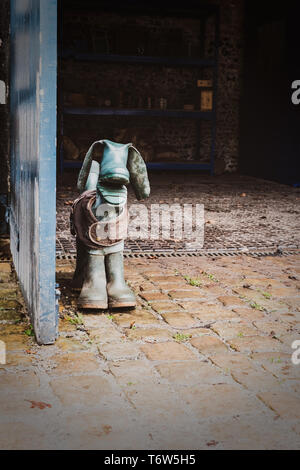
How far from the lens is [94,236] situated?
334cm

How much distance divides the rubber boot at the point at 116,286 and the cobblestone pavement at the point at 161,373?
0.07 m

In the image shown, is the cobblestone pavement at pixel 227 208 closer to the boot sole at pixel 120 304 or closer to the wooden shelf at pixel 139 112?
the wooden shelf at pixel 139 112

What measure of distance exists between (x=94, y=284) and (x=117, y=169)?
2.17ft

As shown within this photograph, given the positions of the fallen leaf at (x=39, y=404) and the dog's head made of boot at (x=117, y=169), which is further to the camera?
the dog's head made of boot at (x=117, y=169)

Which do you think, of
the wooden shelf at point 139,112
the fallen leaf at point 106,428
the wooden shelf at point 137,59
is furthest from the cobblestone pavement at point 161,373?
the wooden shelf at point 137,59

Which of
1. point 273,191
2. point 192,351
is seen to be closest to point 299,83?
point 273,191

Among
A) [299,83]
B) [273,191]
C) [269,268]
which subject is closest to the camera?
[269,268]

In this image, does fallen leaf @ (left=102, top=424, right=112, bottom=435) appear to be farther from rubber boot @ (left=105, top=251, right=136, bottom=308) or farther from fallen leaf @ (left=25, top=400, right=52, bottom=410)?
rubber boot @ (left=105, top=251, right=136, bottom=308)

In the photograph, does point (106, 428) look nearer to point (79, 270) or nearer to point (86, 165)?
point (79, 270)

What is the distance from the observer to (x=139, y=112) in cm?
1141

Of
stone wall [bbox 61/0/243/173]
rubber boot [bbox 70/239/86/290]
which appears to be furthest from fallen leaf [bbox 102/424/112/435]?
stone wall [bbox 61/0/243/173]

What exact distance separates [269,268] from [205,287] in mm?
783

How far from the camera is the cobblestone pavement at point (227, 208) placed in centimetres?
534

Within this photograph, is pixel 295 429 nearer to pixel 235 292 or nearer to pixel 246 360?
pixel 246 360
